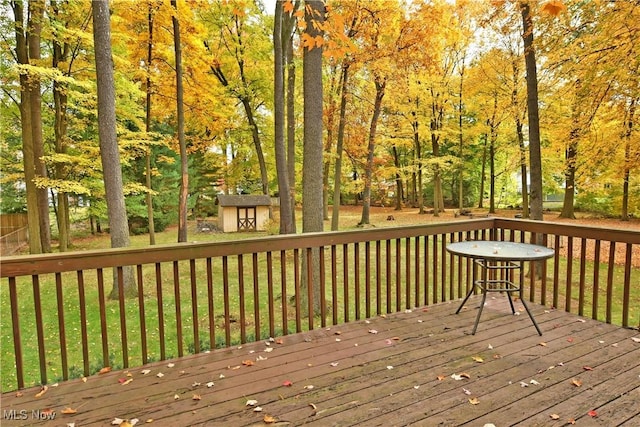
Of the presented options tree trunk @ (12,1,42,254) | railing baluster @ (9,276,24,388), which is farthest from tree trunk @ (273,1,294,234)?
tree trunk @ (12,1,42,254)

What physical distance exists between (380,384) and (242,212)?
14.8m

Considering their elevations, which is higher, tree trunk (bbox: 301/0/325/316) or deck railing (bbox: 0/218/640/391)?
tree trunk (bbox: 301/0/325/316)

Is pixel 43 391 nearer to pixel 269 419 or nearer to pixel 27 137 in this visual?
pixel 269 419

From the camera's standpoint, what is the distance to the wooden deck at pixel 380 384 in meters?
2.09

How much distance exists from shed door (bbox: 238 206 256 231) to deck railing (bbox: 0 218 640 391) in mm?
6614

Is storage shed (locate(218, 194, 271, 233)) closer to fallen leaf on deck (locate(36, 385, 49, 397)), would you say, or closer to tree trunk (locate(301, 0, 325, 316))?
tree trunk (locate(301, 0, 325, 316))

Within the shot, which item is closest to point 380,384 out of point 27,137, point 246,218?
point 27,137

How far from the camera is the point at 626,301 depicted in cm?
344

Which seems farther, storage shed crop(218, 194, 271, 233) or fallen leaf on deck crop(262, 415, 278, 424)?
storage shed crop(218, 194, 271, 233)

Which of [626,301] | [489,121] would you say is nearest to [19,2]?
[626,301]

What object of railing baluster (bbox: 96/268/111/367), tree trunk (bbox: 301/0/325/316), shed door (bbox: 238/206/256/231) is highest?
tree trunk (bbox: 301/0/325/316)

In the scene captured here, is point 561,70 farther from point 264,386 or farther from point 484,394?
point 264,386

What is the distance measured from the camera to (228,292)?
325cm

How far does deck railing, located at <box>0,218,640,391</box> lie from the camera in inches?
101
